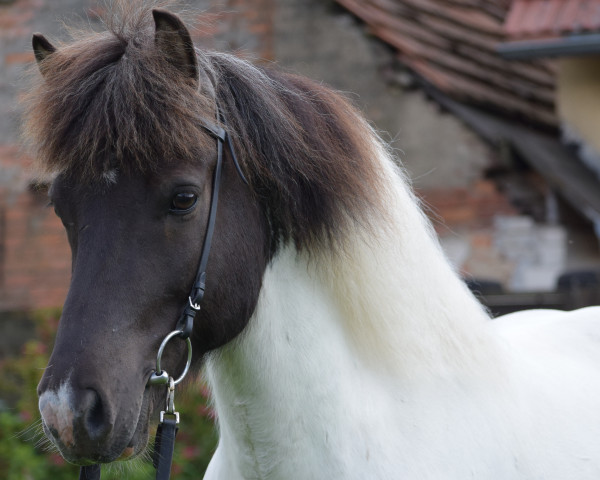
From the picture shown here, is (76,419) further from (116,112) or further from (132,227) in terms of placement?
(116,112)

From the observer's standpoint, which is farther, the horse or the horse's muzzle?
the horse

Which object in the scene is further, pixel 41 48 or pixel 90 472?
pixel 41 48

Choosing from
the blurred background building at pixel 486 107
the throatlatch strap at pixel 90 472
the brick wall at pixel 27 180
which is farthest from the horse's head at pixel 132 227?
the brick wall at pixel 27 180

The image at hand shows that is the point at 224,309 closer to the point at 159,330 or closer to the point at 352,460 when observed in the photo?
the point at 159,330

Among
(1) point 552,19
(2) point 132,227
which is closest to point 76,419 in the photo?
(2) point 132,227

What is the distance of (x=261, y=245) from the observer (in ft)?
7.15

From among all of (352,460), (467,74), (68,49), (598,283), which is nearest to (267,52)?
(467,74)

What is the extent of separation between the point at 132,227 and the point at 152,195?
9 cm

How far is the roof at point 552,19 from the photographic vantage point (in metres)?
5.80

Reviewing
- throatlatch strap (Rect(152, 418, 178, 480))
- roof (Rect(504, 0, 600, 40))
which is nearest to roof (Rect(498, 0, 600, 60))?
roof (Rect(504, 0, 600, 40))

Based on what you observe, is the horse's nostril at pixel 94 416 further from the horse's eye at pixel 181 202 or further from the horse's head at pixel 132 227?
the horse's eye at pixel 181 202

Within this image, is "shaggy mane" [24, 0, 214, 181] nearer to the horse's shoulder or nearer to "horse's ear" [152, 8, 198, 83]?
"horse's ear" [152, 8, 198, 83]

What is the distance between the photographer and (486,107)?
253 inches

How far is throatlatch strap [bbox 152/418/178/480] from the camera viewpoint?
81.3 inches
